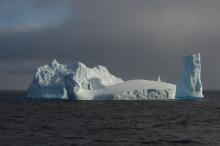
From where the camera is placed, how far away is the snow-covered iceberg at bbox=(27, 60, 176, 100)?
3162 inches

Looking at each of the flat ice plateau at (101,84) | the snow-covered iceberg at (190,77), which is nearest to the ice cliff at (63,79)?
the flat ice plateau at (101,84)

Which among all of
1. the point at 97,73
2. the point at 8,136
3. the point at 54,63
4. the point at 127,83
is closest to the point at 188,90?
the point at 127,83

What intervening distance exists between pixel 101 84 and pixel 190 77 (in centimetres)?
1653

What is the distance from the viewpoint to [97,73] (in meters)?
88.8

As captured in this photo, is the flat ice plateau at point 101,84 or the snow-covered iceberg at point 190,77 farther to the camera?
the snow-covered iceberg at point 190,77

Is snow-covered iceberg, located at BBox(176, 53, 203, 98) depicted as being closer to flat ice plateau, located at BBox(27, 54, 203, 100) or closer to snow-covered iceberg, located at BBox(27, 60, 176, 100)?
flat ice plateau, located at BBox(27, 54, 203, 100)

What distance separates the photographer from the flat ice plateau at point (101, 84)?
265 ft

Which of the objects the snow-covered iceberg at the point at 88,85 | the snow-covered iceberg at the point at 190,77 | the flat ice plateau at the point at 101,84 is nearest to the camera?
the snow-covered iceberg at the point at 88,85

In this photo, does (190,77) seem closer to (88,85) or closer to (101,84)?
(101,84)

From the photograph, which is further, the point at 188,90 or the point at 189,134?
the point at 188,90

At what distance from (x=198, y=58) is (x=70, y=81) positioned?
23.9m

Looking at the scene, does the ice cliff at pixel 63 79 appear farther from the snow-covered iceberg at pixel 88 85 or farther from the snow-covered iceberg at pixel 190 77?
the snow-covered iceberg at pixel 190 77

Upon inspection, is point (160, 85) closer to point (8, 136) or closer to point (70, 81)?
point (70, 81)

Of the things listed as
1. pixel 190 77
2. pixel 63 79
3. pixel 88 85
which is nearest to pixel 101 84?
pixel 88 85
